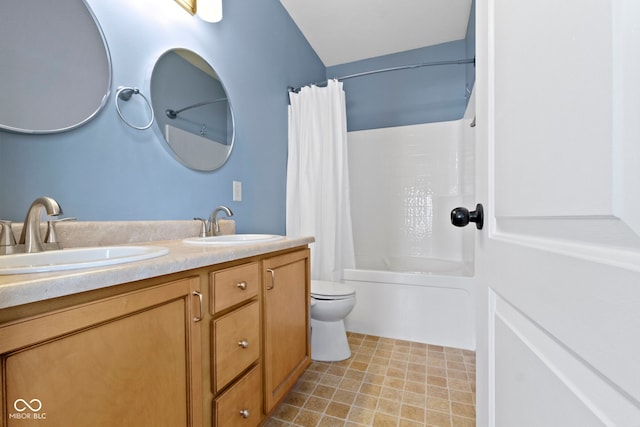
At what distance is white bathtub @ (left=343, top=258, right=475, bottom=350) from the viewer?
184cm

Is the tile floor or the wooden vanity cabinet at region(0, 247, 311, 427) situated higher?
the wooden vanity cabinet at region(0, 247, 311, 427)

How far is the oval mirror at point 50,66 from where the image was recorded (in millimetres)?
778

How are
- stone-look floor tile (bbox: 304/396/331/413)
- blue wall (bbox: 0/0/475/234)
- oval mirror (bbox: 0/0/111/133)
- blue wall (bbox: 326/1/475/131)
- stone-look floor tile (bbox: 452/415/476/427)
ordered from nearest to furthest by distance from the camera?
oval mirror (bbox: 0/0/111/133), blue wall (bbox: 0/0/475/234), stone-look floor tile (bbox: 452/415/476/427), stone-look floor tile (bbox: 304/396/331/413), blue wall (bbox: 326/1/475/131)

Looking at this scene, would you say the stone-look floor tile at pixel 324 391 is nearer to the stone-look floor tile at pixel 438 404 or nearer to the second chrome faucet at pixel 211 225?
the stone-look floor tile at pixel 438 404

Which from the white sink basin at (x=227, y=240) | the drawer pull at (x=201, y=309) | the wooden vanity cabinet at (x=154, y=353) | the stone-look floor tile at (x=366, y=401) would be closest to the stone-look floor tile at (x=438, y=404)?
the stone-look floor tile at (x=366, y=401)

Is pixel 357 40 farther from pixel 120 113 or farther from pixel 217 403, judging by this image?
pixel 217 403

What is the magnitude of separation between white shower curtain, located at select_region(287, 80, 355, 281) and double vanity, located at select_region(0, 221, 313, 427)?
3.29 ft

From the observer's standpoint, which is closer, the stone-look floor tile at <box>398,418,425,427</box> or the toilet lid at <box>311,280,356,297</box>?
the stone-look floor tile at <box>398,418,425,427</box>

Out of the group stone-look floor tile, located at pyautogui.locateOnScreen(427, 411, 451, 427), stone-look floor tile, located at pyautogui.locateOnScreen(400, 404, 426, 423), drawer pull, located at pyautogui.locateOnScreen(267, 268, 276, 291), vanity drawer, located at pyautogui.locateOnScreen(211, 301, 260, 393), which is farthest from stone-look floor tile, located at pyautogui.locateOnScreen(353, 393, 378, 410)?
drawer pull, located at pyautogui.locateOnScreen(267, 268, 276, 291)

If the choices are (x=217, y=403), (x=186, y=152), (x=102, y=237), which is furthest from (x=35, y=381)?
(x=186, y=152)

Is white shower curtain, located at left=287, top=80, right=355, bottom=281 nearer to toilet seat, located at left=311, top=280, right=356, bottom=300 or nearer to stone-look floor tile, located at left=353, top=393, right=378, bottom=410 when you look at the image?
toilet seat, located at left=311, top=280, right=356, bottom=300

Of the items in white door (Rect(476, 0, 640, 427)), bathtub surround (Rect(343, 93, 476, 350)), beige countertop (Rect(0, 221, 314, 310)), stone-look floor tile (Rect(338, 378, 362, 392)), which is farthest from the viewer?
bathtub surround (Rect(343, 93, 476, 350))

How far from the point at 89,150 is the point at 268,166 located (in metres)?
1.12
